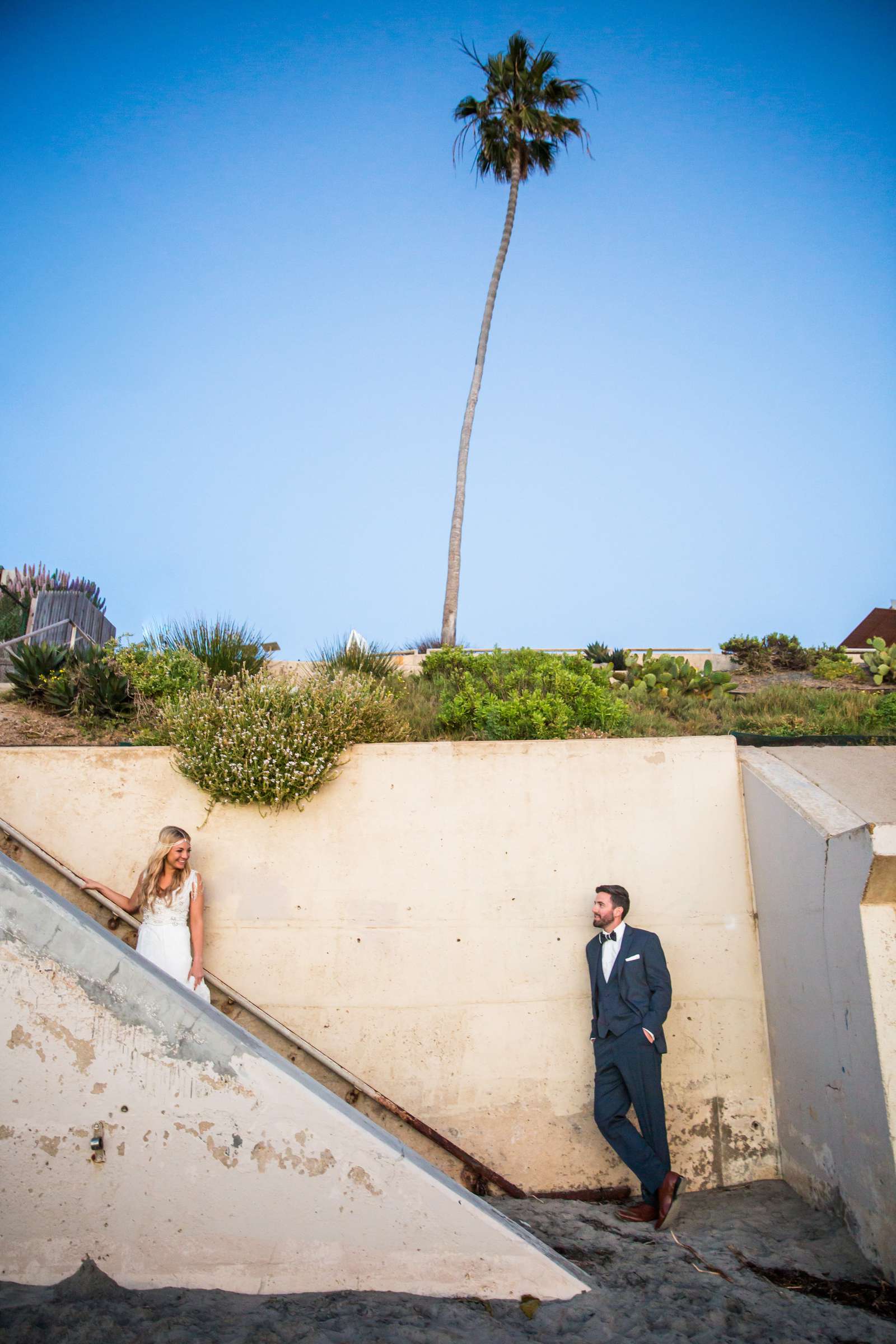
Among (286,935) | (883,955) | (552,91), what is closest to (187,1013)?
(286,935)

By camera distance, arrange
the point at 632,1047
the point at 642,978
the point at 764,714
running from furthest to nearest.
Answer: the point at 764,714
the point at 642,978
the point at 632,1047

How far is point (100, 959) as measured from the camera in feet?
10.2

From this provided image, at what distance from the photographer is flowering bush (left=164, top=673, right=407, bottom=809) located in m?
5.51

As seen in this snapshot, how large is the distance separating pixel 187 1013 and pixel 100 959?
0.42m

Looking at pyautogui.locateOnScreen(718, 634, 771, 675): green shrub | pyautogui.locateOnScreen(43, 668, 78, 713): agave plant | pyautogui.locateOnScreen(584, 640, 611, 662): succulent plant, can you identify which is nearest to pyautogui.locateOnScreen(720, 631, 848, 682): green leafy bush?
pyautogui.locateOnScreen(718, 634, 771, 675): green shrub

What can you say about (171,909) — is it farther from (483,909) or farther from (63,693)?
(63,693)

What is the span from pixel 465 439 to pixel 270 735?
40.4 ft

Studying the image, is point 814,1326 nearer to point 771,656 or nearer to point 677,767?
point 677,767

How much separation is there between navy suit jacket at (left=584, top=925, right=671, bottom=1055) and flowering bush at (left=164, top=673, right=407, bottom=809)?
7.89ft

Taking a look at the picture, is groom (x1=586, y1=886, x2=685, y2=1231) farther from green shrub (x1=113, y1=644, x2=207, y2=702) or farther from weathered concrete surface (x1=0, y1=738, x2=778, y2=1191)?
green shrub (x1=113, y1=644, x2=207, y2=702)

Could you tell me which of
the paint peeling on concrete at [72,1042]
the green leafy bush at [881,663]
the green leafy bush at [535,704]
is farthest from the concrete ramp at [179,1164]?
the green leafy bush at [881,663]

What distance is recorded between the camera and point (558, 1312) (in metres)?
3.01

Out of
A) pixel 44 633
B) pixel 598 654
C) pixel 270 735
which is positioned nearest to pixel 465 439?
pixel 598 654

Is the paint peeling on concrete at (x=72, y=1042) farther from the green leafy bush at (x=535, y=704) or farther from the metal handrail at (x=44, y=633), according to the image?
the metal handrail at (x=44, y=633)
